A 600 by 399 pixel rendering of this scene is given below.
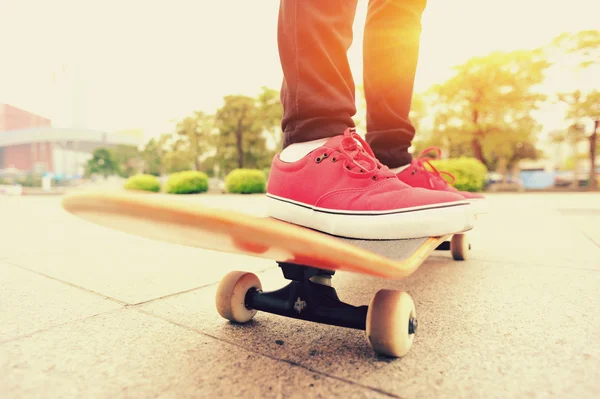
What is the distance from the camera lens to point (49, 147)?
3117 cm

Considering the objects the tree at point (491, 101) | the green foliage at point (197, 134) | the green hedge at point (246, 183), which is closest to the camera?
the green hedge at point (246, 183)

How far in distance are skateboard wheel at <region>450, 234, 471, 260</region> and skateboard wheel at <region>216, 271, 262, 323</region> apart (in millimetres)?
958

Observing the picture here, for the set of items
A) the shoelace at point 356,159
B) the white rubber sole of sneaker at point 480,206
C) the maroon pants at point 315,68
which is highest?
the maroon pants at point 315,68

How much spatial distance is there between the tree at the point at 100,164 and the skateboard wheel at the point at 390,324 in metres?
36.3

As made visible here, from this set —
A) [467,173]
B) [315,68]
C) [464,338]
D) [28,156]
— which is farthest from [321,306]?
[28,156]

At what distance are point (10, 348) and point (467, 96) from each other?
50.4ft

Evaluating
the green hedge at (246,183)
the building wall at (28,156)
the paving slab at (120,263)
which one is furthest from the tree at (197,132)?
the paving slab at (120,263)

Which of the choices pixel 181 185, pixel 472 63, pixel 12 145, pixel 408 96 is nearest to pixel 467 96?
pixel 472 63

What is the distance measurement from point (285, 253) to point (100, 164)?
36.8m

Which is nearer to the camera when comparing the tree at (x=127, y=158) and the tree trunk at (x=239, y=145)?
the tree trunk at (x=239, y=145)

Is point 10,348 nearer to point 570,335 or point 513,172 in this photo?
point 570,335

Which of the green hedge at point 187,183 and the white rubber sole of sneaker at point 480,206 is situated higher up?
the white rubber sole of sneaker at point 480,206

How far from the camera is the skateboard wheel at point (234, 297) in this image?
764 millimetres

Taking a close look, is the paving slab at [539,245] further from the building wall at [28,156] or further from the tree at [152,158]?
the building wall at [28,156]
